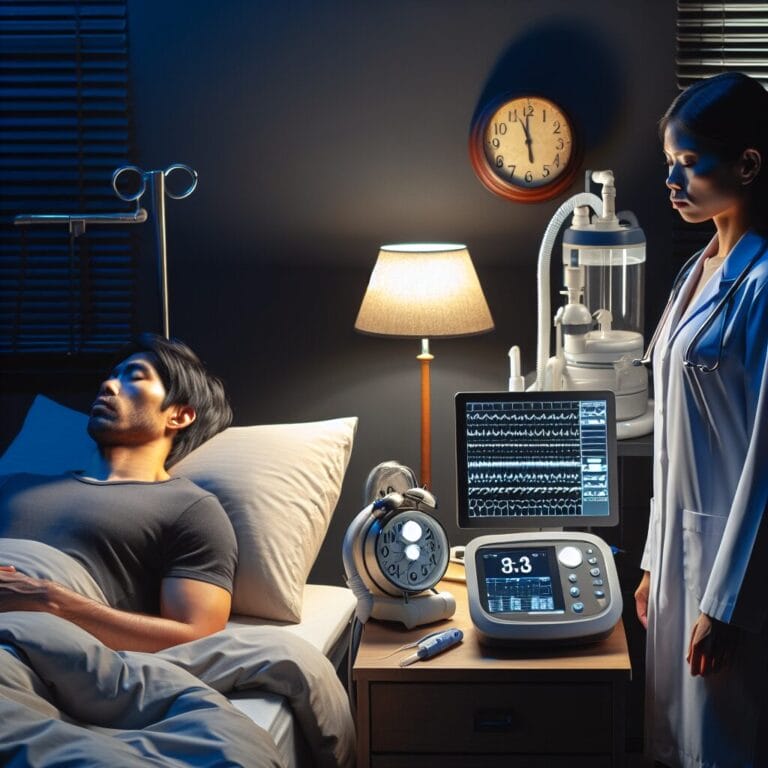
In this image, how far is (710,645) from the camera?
2.00 meters

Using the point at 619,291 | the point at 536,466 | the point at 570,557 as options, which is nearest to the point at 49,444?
the point at 536,466

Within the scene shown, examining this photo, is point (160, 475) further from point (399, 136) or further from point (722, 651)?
point (722, 651)

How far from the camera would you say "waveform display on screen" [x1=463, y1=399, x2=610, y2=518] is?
8.00 feet

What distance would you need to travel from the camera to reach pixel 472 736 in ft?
7.18

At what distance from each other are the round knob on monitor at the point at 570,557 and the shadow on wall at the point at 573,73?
3.64 feet

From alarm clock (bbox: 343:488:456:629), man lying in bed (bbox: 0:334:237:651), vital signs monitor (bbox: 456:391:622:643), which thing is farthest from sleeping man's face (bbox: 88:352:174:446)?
vital signs monitor (bbox: 456:391:622:643)

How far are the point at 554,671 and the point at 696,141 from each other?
96cm

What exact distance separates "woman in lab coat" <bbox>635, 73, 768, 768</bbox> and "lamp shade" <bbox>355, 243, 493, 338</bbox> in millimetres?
727

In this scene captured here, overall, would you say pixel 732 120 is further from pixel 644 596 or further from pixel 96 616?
pixel 96 616

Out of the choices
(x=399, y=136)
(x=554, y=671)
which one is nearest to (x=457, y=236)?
(x=399, y=136)

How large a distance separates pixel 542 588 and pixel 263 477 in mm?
698

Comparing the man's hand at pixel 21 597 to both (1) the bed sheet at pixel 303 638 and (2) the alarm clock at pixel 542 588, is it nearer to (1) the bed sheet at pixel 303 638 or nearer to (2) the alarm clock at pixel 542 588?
(1) the bed sheet at pixel 303 638

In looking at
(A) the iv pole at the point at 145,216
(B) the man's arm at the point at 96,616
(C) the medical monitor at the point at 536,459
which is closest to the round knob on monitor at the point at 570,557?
(C) the medical monitor at the point at 536,459

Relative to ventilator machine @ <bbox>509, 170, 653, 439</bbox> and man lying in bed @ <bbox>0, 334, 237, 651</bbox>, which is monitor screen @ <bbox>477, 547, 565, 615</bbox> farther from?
man lying in bed @ <bbox>0, 334, 237, 651</bbox>
